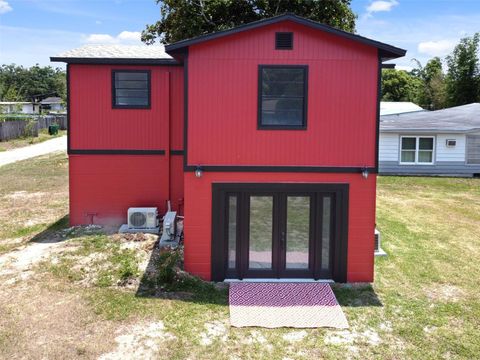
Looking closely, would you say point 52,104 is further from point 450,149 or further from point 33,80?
point 450,149

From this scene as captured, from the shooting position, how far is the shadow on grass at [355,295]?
29.3 feet

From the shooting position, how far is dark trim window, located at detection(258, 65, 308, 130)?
972 cm

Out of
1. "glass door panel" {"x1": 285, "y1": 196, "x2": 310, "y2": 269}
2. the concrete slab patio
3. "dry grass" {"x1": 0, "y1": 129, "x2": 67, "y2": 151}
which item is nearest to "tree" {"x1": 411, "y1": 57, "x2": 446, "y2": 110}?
the concrete slab patio

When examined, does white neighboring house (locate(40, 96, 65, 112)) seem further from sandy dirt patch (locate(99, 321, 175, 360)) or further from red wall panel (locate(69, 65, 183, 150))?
sandy dirt patch (locate(99, 321, 175, 360))

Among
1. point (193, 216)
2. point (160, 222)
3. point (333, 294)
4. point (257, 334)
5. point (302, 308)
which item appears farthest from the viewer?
point (160, 222)

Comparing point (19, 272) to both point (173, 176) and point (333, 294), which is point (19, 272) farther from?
point (333, 294)

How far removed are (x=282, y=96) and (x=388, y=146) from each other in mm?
17533

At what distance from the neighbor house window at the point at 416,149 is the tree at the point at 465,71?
24.2 m

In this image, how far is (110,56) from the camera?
1338 centimetres

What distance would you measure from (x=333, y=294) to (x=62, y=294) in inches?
201

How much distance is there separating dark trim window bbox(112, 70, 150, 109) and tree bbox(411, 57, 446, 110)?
147ft

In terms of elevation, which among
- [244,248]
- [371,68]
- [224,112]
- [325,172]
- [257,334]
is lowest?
[257,334]

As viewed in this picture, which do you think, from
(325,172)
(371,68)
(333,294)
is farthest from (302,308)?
(371,68)

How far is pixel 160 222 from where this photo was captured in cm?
1383
